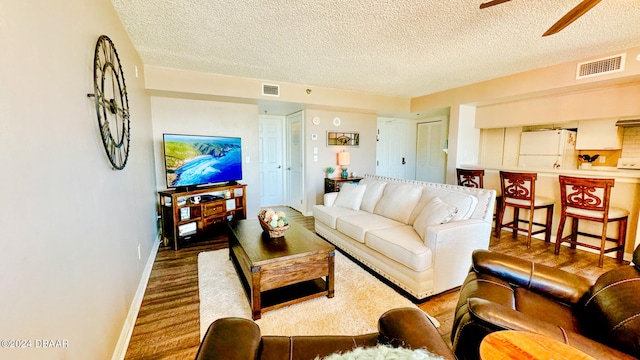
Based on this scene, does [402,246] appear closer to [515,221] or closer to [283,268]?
[283,268]

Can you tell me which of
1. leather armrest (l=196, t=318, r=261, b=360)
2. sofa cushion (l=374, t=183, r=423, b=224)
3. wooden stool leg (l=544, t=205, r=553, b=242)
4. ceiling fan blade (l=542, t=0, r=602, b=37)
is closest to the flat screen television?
sofa cushion (l=374, t=183, r=423, b=224)

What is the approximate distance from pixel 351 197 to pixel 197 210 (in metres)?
2.16

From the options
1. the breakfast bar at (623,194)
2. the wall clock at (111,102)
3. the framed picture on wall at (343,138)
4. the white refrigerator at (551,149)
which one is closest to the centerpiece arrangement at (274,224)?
the wall clock at (111,102)

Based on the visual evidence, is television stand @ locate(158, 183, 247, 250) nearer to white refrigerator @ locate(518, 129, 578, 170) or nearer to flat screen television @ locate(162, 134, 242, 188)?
flat screen television @ locate(162, 134, 242, 188)

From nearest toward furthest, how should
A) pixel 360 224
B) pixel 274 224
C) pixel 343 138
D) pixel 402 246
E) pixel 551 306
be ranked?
pixel 551 306
pixel 402 246
pixel 274 224
pixel 360 224
pixel 343 138

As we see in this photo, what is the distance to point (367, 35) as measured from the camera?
2.60m

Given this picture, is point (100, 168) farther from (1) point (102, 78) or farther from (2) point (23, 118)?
(2) point (23, 118)

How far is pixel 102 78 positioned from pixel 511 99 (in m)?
5.10

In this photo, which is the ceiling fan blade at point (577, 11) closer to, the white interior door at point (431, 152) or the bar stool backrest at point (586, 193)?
the bar stool backrest at point (586, 193)

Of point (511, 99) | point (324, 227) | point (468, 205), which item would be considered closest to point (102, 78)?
point (324, 227)

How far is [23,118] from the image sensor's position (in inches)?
35.1

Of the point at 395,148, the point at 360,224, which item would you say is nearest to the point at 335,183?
the point at 360,224

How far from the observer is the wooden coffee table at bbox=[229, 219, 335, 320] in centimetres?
192

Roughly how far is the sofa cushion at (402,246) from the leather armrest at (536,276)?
470 millimetres
